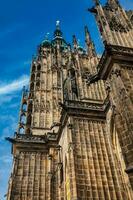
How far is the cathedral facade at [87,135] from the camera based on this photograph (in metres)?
13.1

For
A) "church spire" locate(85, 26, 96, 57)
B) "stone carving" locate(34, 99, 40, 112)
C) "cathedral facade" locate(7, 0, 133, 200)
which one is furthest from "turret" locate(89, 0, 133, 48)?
"church spire" locate(85, 26, 96, 57)

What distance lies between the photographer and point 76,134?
57.6ft

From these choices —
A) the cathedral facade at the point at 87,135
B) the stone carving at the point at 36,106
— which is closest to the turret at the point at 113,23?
the cathedral facade at the point at 87,135

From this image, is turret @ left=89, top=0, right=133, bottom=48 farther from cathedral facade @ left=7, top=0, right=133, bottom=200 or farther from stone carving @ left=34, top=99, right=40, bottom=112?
stone carving @ left=34, top=99, right=40, bottom=112

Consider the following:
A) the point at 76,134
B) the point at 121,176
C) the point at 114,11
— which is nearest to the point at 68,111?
the point at 76,134

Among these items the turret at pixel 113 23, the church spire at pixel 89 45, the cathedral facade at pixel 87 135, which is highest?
the church spire at pixel 89 45

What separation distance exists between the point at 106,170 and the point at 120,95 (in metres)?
6.04

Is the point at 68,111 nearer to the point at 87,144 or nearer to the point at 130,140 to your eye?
the point at 87,144

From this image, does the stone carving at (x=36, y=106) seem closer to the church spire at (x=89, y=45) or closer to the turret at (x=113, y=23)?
the church spire at (x=89, y=45)

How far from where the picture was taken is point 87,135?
17.7 metres

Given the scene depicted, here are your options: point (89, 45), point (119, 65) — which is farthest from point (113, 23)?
point (89, 45)

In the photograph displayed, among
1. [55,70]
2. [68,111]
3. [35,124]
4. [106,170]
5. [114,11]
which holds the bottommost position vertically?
[106,170]

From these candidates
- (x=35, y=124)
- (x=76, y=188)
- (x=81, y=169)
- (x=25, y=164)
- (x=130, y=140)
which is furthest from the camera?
(x=35, y=124)

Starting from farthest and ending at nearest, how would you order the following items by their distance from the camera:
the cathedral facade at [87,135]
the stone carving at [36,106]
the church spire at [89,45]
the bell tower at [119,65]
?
the church spire at [89,45] → the stone carving at [36,106] → the cathedral facade at [87,135] → the bell tower at [119,65]
